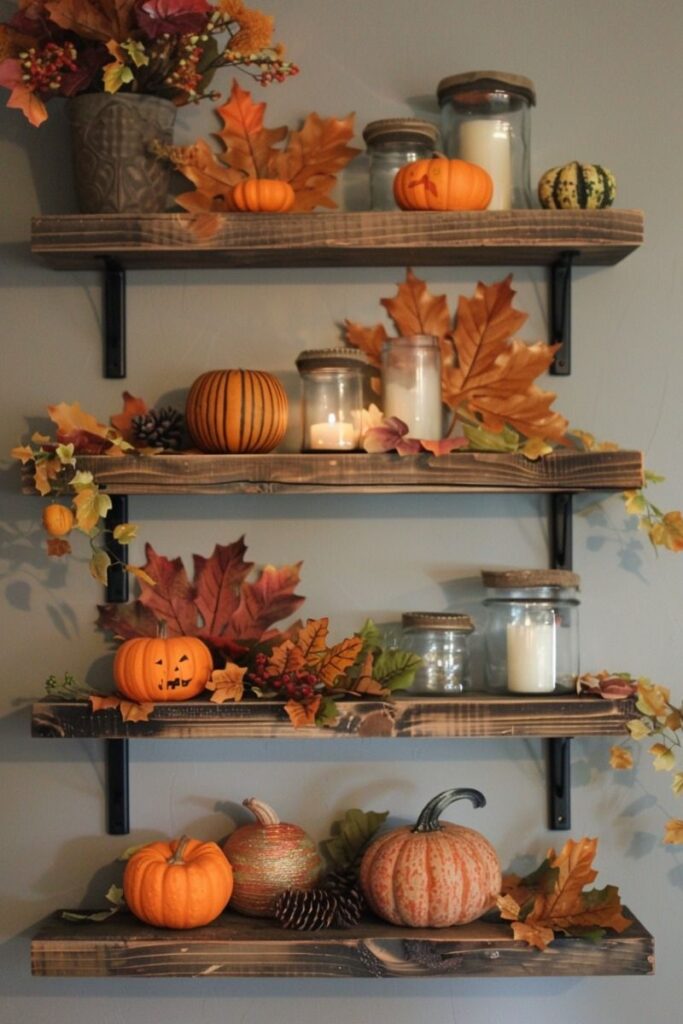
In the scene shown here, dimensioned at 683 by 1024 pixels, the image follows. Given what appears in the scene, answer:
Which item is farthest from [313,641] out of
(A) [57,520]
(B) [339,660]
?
(A) [57,520]

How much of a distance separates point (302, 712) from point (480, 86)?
0.90 metres

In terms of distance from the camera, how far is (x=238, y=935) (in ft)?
5.54

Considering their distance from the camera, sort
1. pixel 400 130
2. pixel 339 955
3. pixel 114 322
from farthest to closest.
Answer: pixel 114 322 < pixel 400 130 < pixel 339 955

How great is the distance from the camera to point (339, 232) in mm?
1729

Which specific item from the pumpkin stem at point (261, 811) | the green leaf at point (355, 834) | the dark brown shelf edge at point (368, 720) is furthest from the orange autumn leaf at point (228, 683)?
the green leaf at point (355, 834)

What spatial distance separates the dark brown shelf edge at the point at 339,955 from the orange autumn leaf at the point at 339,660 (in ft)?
1.12

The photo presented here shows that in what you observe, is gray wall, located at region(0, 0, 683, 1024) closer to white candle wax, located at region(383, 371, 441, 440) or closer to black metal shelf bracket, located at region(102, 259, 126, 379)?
black metal shelf bracket, located at region(102, 259, 126, 379)

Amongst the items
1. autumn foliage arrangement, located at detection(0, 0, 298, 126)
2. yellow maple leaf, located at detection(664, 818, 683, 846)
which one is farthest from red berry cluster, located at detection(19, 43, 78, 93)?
yellow maple leaf, located at detection(664, 818, 683, 846)

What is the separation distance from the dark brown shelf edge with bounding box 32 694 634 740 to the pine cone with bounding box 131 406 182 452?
0.37 metres

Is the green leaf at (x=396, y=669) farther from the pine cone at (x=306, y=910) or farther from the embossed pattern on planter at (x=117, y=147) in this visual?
the embossed pattern on planter at (x=117, y=147)

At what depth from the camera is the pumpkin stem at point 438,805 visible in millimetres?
1737

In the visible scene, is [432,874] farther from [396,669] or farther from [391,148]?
[391,148]

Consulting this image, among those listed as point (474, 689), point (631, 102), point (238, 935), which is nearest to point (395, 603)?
point (474, 689)

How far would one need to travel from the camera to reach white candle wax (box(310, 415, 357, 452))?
1.76 meters
